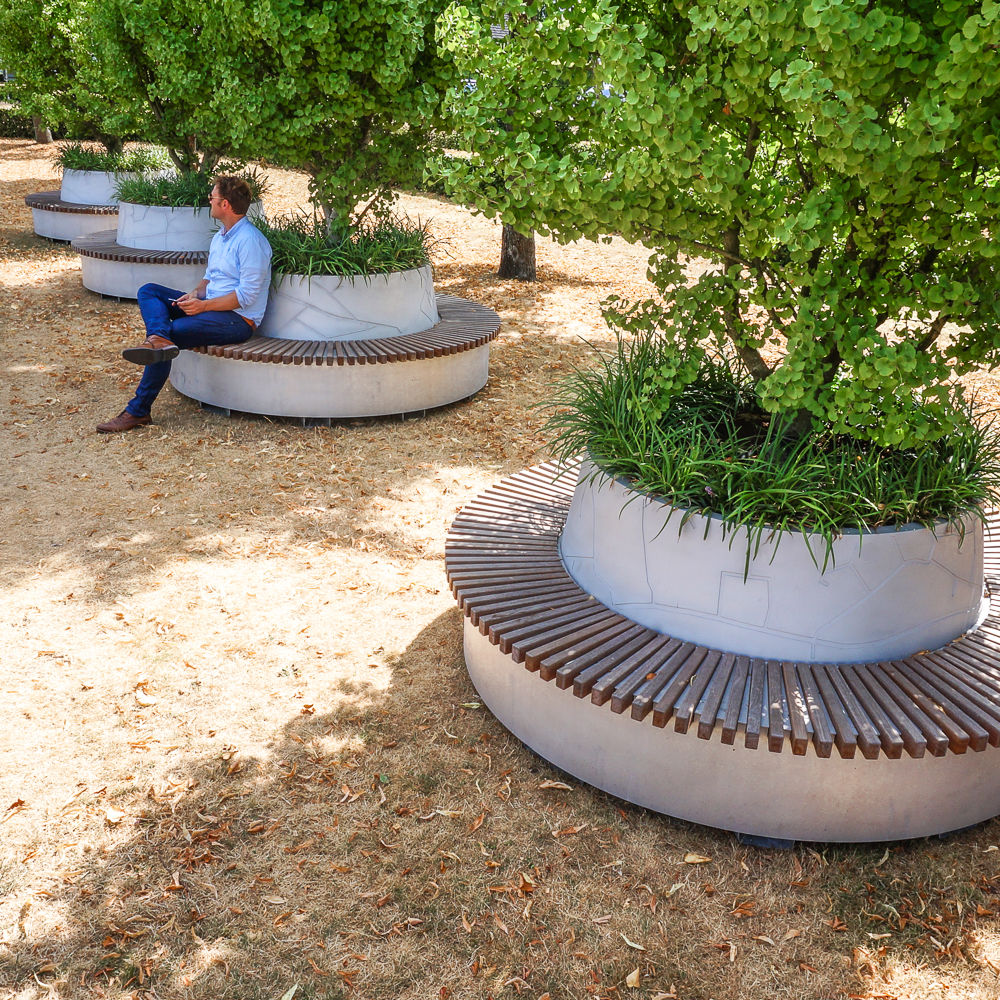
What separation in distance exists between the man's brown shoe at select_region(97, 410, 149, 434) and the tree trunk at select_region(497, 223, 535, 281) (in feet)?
19.3

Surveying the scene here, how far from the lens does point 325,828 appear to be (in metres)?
3.11

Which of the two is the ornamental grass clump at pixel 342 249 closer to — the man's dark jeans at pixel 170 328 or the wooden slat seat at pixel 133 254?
the man's dark jeans at pixel 170 328

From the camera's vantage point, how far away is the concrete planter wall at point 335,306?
674 cm

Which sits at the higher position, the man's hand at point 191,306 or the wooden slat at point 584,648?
the man's hand at point 191,306

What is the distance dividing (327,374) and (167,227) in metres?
4.14

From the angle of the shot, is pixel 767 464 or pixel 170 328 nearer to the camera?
pixel 767 464

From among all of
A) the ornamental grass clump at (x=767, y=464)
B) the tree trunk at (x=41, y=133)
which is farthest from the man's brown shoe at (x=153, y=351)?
the tree trunk at (x=41, y=133)

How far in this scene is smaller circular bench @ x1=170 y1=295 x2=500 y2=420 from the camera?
646cm

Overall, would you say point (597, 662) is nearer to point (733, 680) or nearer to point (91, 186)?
point (733, 680)

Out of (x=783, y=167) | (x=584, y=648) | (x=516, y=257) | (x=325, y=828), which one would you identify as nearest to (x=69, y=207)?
(x=516, y=257)

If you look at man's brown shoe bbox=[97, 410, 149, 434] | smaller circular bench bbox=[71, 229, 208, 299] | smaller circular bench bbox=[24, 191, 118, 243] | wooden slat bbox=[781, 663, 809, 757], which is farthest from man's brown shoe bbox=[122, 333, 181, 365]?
smaller circular bench bbox=[24, 191, 118, 243]

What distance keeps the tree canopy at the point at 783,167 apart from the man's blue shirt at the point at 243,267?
288cm

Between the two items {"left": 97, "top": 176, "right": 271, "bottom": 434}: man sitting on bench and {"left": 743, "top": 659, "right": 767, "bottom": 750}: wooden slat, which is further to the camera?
{"left": 97, "top": 176, "right": 271, "bottom": 434}: man sitting on bench

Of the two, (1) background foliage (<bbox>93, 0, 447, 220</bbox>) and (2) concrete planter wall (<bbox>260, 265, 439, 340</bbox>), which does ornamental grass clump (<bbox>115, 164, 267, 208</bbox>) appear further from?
(2) concrete planter wall (<bbox>260, 265, 439, 340</bbox>)
